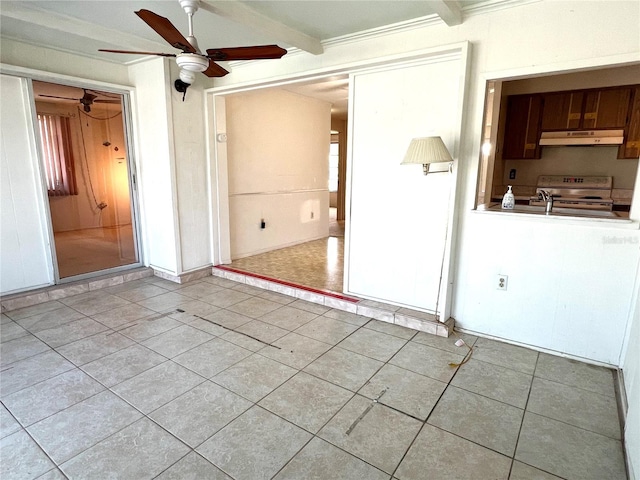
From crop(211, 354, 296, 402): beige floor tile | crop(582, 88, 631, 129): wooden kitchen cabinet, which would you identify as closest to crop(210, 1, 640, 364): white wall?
crop(211, 354, 296, 402): beige floor tile

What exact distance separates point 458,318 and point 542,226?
1.01 m

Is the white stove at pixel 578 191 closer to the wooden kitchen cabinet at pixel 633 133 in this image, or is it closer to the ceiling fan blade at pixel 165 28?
the wooden kitchen cabinet at pixel 633 133

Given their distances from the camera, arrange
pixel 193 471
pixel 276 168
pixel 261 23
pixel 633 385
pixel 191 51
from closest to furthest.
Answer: pixel 193 471 < pixel 633 385 < pixel 191 51 < pixel 261 23 < pixel 276 168

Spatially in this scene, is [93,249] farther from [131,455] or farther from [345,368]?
[345,368]

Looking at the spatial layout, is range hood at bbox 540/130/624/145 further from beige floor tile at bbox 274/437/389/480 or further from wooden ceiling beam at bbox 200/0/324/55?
beige floor tile at bbox 274/437/389/480

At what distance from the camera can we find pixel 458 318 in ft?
10.1

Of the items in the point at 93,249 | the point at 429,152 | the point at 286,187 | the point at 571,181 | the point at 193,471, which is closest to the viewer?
the point at 193,471

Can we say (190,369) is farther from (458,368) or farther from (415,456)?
(458,368)

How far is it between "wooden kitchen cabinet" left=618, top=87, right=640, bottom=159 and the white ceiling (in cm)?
321

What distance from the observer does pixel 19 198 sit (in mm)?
3506

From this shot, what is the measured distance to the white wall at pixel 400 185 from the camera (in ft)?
9.41

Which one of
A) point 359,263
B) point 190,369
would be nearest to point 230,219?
point 359,263

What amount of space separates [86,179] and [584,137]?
631 centimetres

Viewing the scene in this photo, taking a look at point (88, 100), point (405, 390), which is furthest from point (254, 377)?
point (88, 100)
